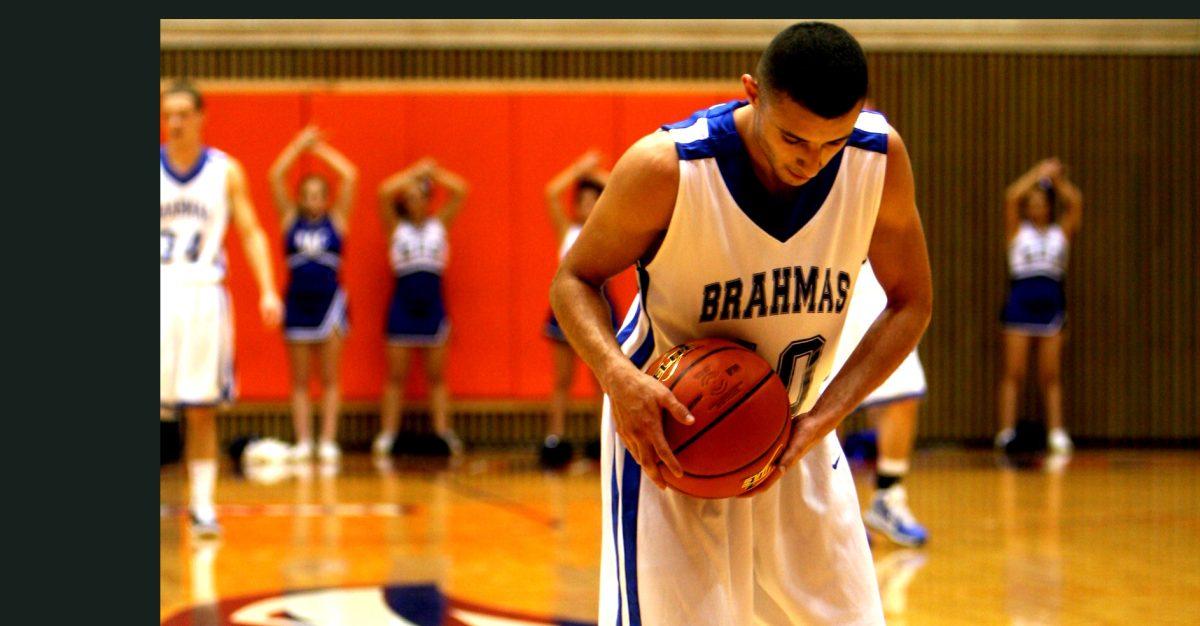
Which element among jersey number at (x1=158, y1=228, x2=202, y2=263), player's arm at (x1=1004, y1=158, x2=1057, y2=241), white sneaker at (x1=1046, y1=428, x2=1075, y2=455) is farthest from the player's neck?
white sneaker at (x1=1046, y1=428, x2=1075, y2=455)

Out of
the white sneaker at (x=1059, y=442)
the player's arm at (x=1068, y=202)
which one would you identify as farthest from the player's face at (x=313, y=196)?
the white sneaker at (x=1059, y=442)

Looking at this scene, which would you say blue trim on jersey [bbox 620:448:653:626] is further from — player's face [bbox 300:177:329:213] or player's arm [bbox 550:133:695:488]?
player's face [bbox 300:177:329:213]

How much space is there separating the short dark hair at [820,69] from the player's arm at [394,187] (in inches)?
282

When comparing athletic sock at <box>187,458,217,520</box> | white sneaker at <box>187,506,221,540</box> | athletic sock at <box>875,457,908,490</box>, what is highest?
athletic sock at <box>875,457,908,490</box>

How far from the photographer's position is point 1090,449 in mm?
9883

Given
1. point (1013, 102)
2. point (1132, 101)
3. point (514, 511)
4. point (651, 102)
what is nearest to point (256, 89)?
point (651, 102)

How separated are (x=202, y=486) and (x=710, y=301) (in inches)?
149

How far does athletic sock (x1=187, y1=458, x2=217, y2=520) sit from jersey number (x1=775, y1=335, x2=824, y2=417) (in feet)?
12.0

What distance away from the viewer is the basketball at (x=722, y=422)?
2172mm

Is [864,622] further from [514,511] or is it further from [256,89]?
[256,89]

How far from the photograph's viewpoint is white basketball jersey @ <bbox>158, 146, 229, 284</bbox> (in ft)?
17.7

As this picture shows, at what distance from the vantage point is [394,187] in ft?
29.8

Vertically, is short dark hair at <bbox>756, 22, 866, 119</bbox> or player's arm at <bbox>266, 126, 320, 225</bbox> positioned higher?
player's arm at <bbox>266, 126, 320, 225</bbox>

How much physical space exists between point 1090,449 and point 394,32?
6.21 m
